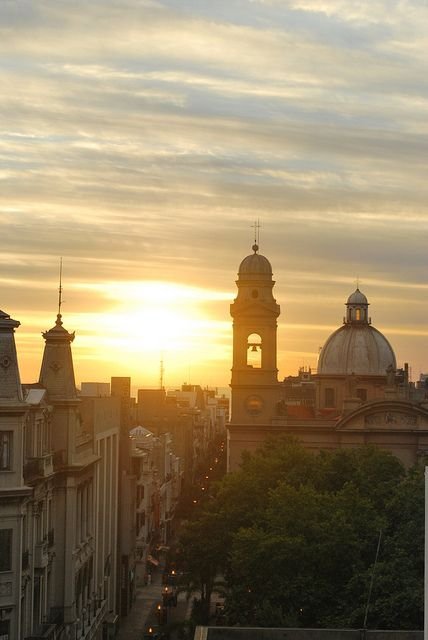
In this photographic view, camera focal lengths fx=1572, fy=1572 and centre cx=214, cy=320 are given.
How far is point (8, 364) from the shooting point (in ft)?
171

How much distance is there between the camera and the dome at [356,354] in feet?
457

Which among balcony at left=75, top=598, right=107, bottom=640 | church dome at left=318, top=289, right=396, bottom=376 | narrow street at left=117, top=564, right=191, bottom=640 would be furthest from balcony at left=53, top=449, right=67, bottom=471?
church dome at left=318, top=289, right=396, bottom=376

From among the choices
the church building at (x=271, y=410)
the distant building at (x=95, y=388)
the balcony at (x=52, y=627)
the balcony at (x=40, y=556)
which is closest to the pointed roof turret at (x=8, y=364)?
the balcony at (x=40, y=556)

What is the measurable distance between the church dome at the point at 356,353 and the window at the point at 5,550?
289ft

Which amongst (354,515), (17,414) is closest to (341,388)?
(354,515)

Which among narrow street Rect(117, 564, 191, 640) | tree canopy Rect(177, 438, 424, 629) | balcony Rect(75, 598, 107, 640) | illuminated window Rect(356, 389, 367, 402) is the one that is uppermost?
illuminated window Rect(356, 389, 367, 402)

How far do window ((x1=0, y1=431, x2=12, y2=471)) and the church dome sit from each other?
8808 centimetres

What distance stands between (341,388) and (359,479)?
5929 centimetres

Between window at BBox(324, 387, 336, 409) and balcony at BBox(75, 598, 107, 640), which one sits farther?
window at BBox(324, 387, 336, 409)

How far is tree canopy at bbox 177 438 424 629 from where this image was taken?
55000mm

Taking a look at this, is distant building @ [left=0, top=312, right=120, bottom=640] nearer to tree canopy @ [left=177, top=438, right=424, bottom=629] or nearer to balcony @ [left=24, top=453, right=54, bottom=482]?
balcony @ [left=24, top=453, right=54, bottom=482]

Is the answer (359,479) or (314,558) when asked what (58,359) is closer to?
(314,558)

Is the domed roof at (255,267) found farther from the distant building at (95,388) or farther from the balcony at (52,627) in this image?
the balcony at (52,627)

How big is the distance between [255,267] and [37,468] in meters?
68.1
